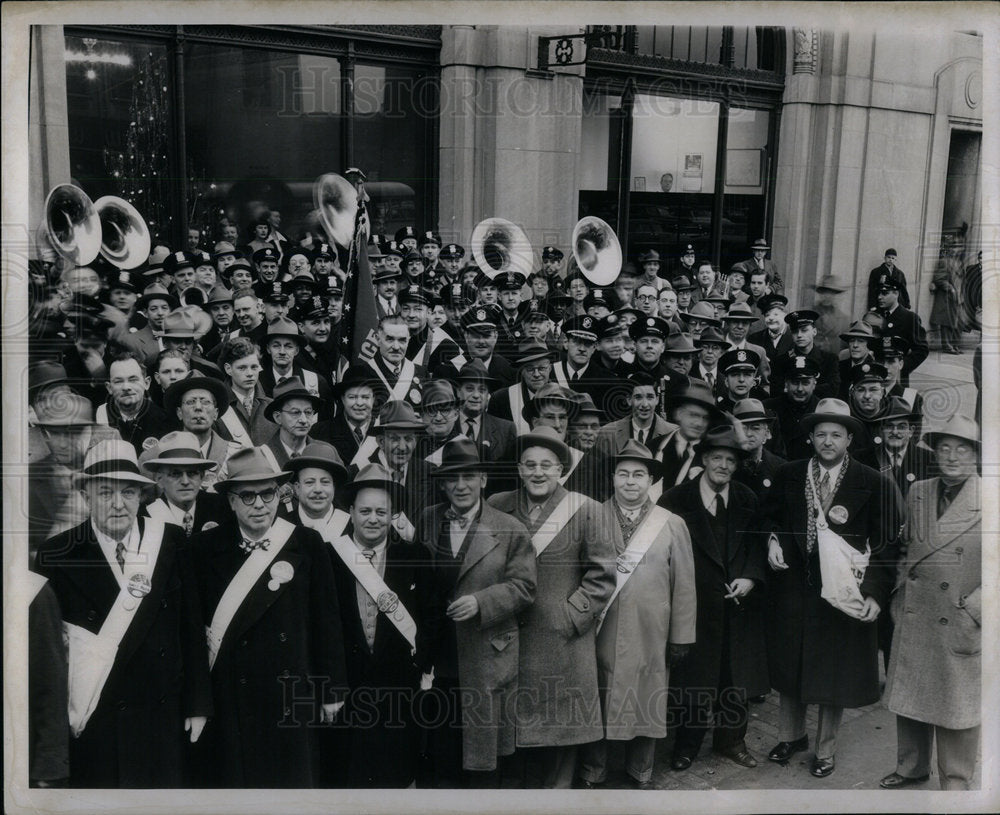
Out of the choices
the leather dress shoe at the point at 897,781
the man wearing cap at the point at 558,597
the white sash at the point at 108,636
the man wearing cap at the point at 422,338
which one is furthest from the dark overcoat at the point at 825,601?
the white sash at the point at 108,636

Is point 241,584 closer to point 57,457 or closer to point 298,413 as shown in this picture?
point 298,413

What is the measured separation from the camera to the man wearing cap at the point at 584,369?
5.51m

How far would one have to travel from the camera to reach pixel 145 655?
4.71 metres

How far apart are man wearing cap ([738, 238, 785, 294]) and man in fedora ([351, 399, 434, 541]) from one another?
4.09 metres

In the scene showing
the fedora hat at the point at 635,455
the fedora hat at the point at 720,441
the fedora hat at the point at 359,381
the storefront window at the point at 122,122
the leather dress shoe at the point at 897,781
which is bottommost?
the leather dress shoe at the point at 897,781

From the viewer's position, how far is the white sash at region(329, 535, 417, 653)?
4.82 m

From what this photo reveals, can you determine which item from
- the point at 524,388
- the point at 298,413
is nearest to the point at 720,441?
the point at 524,388

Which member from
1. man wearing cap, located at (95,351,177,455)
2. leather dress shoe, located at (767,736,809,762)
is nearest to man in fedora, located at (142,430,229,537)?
man wearing cap, located at (95,351,177,455)

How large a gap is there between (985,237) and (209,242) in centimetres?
554

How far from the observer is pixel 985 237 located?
5086 millimetres

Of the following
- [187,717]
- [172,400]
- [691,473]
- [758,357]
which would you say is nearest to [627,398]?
[691,473]

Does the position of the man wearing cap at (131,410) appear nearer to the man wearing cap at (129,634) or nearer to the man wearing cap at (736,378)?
the man wearing cap at (129,634)

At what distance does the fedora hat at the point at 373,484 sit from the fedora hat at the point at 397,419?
30 cm

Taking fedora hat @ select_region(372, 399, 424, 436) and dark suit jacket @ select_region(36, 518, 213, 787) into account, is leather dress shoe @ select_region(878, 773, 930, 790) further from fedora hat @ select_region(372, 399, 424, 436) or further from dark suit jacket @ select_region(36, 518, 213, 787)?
dark suit jacket @ select_region(36, 518, 213, 787)
